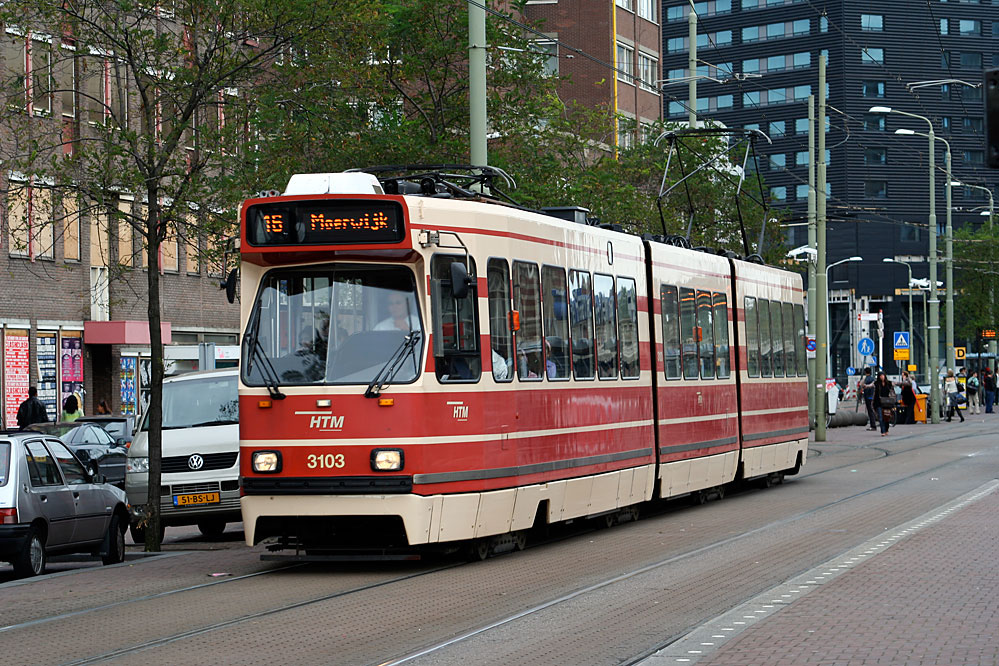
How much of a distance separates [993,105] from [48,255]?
32666mm

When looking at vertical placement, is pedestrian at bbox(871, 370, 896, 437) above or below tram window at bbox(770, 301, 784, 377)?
below

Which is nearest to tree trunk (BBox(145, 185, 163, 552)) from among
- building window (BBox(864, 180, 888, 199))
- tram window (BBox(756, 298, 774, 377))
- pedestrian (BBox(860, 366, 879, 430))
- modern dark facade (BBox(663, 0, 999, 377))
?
tram window (BBox(756, 298, 774, 377))

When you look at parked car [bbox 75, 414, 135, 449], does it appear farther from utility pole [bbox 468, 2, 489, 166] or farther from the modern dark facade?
the modern dark facade

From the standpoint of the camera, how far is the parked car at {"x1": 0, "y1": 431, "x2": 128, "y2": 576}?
15344 mm

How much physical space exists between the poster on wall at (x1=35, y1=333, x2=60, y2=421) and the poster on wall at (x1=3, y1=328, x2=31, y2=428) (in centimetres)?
47

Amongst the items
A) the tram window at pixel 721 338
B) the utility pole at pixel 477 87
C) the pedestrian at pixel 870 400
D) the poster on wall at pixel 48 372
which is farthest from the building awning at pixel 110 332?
the utility pole at pixel 477 87

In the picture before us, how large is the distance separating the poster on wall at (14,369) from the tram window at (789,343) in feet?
70.9

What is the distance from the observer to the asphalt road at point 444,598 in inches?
381

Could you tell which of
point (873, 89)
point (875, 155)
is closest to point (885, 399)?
point (873, 89)

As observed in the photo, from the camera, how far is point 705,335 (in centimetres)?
2128

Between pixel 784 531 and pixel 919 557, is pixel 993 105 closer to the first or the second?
pixel 919 557

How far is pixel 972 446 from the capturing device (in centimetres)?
3844

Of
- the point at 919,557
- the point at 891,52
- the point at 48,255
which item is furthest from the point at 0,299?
the point at 891,52

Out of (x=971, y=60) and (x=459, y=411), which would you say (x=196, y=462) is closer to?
(x=459, y=411)
